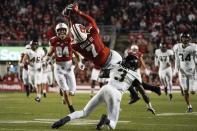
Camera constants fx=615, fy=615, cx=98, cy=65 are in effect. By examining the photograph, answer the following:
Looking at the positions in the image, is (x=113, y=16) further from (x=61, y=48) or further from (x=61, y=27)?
(x=61, y=27)

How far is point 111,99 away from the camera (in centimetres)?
1036

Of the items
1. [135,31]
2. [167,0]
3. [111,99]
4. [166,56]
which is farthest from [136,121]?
[167,0]

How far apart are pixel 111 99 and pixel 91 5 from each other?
2679 centimetres

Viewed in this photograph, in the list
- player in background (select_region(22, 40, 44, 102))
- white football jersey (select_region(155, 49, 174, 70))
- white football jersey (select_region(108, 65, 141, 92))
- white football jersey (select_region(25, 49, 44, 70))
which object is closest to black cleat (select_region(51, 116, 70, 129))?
white football jersey (select_region(108, 65, 141, 92))

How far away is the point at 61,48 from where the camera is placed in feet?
52.2

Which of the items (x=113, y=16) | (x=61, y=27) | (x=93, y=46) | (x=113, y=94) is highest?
(x=61, y=27)

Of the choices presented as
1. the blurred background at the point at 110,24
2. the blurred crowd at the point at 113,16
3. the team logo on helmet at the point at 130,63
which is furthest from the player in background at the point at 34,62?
the blurred crowd at the point at 113,16

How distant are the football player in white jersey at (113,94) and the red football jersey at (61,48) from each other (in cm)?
512

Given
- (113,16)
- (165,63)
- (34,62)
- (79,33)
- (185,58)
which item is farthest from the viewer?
(113,16)

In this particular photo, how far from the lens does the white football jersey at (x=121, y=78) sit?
10.6m

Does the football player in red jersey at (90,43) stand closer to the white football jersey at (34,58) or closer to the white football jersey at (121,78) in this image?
the white football jersey at (121,78)

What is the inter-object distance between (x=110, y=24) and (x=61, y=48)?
62.8ft

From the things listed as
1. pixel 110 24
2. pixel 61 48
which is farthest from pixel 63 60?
pixel 110 24

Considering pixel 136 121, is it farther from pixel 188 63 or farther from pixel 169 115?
pixel 188 63
